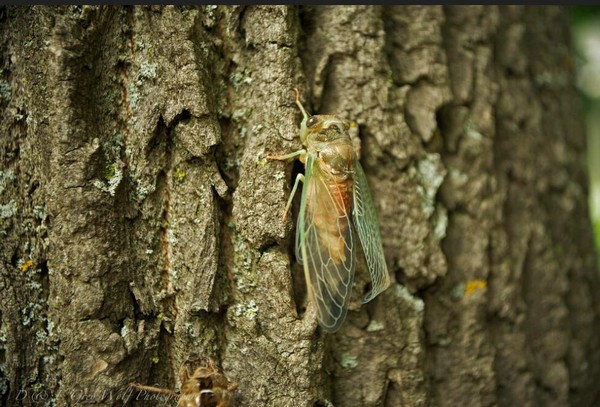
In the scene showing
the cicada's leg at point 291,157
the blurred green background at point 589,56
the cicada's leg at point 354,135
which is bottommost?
the cicada's leg at point 291,157

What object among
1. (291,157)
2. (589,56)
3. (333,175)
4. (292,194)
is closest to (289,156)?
(291,157)

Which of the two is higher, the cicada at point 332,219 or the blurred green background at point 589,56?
the blurred green background at point 589,56

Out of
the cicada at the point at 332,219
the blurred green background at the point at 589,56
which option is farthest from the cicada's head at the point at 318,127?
the blurred green background at the point at 589,56

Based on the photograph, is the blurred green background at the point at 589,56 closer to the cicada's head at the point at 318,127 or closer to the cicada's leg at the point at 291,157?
the cicada's head at the point at 318,127

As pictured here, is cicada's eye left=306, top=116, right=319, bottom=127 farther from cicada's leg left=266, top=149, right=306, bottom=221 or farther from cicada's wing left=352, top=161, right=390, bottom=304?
cicada's wing left=352, top=161, right=390, bottom=304

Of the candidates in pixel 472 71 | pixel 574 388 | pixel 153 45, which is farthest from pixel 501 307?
pixel 153 45

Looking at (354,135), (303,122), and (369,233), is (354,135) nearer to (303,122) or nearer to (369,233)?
(303,122)

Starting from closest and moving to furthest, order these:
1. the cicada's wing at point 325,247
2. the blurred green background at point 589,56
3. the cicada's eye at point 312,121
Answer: the cicada's wing at point 325,247, the cicada's eye at point 312,121, the blurred green background at point 589,56
